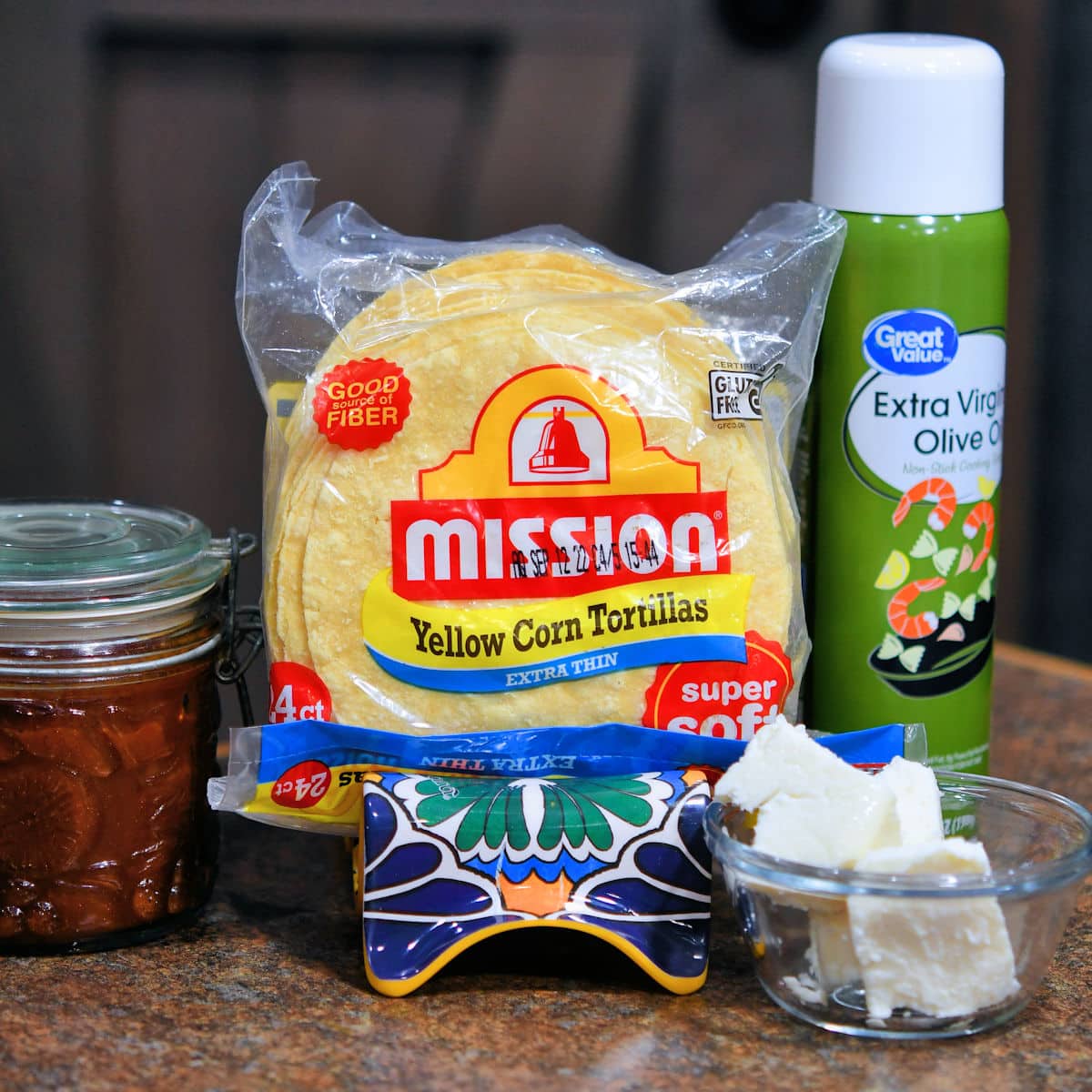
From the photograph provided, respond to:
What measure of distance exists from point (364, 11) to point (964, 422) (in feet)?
3.26

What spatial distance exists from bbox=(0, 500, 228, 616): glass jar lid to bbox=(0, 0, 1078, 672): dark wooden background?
2.77ft

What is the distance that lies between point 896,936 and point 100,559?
0.38m

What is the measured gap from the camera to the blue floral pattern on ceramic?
632mm

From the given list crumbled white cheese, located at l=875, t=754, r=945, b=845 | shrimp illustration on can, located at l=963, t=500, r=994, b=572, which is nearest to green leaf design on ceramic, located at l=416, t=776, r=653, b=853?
crumbled white cheese, located at l=875, t=754, r=945, b=845

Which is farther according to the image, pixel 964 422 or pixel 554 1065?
pixel 964 422

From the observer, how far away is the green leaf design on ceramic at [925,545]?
766mm

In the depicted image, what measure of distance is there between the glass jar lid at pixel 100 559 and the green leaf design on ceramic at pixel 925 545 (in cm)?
35

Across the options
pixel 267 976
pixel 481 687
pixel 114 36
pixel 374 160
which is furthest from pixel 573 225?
pixel 267 976

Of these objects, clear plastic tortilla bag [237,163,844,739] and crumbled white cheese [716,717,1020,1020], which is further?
clear plastic tortilla bag [237,163,844,739]

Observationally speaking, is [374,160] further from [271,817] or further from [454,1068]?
[454,1068]

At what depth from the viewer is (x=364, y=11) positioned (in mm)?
1520

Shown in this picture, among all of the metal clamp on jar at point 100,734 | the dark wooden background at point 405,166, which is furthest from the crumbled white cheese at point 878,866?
the dark wooden background at point 405,166

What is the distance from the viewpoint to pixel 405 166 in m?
1.57

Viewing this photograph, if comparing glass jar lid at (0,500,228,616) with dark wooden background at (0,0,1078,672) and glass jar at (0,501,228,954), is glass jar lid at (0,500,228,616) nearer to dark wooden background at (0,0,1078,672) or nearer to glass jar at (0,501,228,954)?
glass jar at (0,501,228,954)
